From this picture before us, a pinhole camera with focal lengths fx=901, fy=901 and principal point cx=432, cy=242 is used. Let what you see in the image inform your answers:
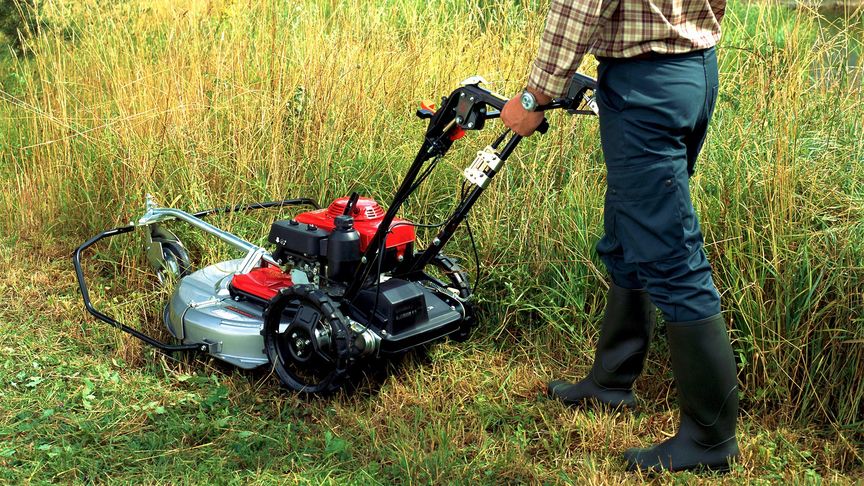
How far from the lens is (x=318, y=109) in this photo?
13.9ft

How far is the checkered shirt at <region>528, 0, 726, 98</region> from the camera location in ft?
7.30

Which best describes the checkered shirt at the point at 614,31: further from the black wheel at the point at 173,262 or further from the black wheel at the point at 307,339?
the black wheel at the point at 173,262

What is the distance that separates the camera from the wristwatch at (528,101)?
2.37 meters

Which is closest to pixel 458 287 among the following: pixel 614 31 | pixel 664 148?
pixel 664 148

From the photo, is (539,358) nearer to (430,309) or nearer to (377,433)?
(430,309)

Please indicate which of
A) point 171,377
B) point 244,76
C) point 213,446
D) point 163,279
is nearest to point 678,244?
point 213,446

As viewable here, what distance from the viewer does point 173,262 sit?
12.4 ft

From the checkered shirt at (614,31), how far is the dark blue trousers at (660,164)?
0.04 m

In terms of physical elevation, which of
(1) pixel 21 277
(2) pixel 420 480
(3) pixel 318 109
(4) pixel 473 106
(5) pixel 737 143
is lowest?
(1) pixel 21 277

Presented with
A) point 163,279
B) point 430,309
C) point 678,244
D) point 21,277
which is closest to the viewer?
point 678,244

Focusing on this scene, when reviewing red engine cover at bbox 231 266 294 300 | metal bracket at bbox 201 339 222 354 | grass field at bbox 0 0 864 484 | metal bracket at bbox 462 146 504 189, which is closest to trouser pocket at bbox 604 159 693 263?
metal bracket at bbox 462 146 504 189

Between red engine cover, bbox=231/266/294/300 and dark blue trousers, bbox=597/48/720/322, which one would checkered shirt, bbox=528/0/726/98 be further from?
red engine cover, bbox=231/266/294/300

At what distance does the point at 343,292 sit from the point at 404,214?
3.11 ft

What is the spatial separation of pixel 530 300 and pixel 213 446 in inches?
50.8
